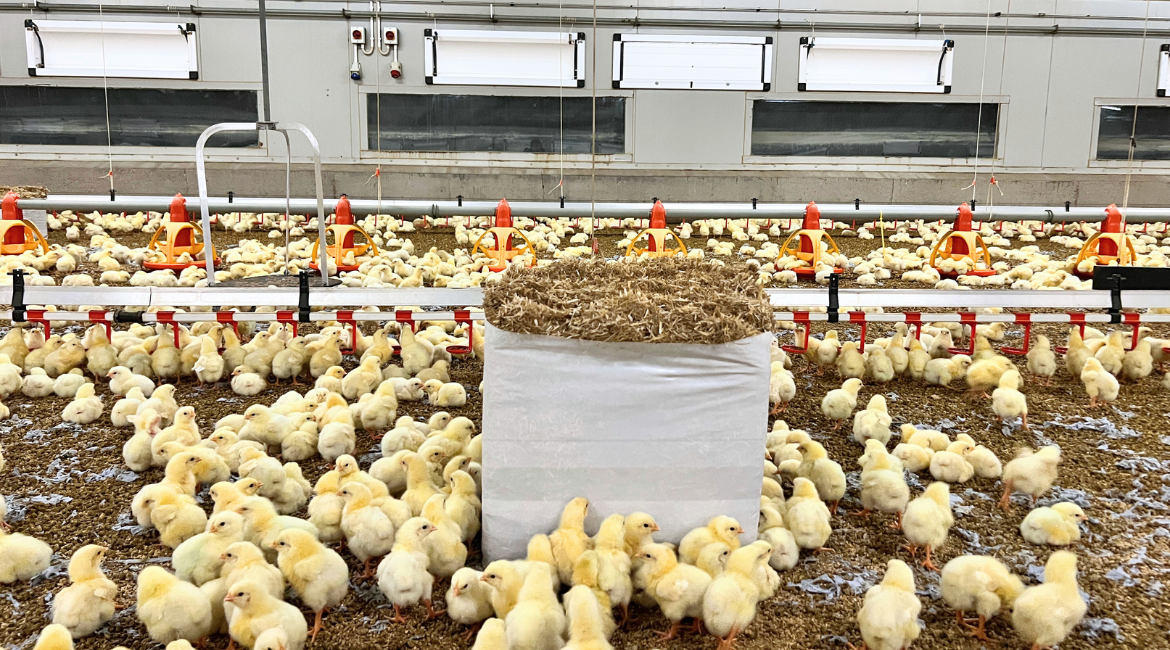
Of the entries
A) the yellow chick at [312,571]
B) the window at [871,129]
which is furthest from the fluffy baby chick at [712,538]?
the window at [871,129]

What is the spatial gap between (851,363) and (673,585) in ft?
8.40

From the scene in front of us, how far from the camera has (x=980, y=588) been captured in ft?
7.29

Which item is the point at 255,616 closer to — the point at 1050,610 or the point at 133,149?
the point at 1050,610

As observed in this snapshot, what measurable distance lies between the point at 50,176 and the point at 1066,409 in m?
12.7

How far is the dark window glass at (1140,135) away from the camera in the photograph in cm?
1188

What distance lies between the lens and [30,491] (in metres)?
3.03

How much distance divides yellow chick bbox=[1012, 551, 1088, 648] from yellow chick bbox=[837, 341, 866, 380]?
221cm

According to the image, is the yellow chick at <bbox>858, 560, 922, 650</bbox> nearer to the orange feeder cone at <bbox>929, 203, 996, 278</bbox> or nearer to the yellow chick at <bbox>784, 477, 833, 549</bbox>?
the yellow chick at <bbox>784, 477, 833, 549</bbox>

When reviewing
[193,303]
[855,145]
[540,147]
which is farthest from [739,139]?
[193,303]

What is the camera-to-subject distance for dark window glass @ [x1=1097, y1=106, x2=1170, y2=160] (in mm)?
11883

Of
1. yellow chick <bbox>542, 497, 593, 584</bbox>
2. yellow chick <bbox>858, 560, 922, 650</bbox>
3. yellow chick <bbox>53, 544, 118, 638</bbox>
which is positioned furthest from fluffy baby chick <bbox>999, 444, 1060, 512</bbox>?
yellow chick <bbox>53, 544, 118, 638</bbox>

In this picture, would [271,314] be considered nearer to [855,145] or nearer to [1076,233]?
[855,145]

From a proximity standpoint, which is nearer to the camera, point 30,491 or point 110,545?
point 110,545

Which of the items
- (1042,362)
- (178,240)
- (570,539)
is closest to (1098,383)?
(1042,362)
